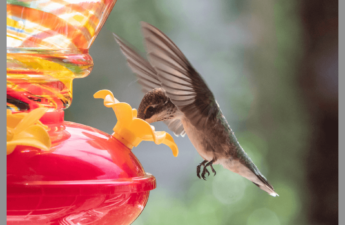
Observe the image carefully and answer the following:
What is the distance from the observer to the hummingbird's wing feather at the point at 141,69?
1203 mm

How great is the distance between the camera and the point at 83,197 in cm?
58

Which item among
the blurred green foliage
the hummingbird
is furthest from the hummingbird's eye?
the blurred green foliage

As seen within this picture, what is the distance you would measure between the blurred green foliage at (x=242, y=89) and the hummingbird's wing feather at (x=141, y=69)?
1.22 m

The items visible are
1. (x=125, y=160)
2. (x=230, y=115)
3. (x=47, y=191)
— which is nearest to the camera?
(x=47, y=191)

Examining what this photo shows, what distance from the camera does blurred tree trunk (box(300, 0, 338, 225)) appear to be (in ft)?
8.95

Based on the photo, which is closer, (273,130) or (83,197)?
(83,197)

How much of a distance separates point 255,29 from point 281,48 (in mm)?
261

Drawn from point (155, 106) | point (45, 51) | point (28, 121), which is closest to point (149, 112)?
point (155, 106)

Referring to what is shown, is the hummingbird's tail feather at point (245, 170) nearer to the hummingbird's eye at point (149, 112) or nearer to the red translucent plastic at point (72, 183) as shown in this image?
the hummingbird's eye at point (149, 112)

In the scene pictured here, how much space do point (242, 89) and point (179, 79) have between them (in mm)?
1683

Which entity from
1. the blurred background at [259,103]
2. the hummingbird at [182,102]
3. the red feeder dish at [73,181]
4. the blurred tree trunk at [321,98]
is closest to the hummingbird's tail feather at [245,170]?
the hummingbird at [182,102]

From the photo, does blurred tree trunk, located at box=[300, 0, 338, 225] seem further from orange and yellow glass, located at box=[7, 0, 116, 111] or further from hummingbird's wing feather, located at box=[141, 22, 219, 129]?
orange and yellow glass, located at box=[7, 0, 116, 111]

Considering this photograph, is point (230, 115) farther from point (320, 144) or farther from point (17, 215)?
point (17, 215)

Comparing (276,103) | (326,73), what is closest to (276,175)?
(276,103)
